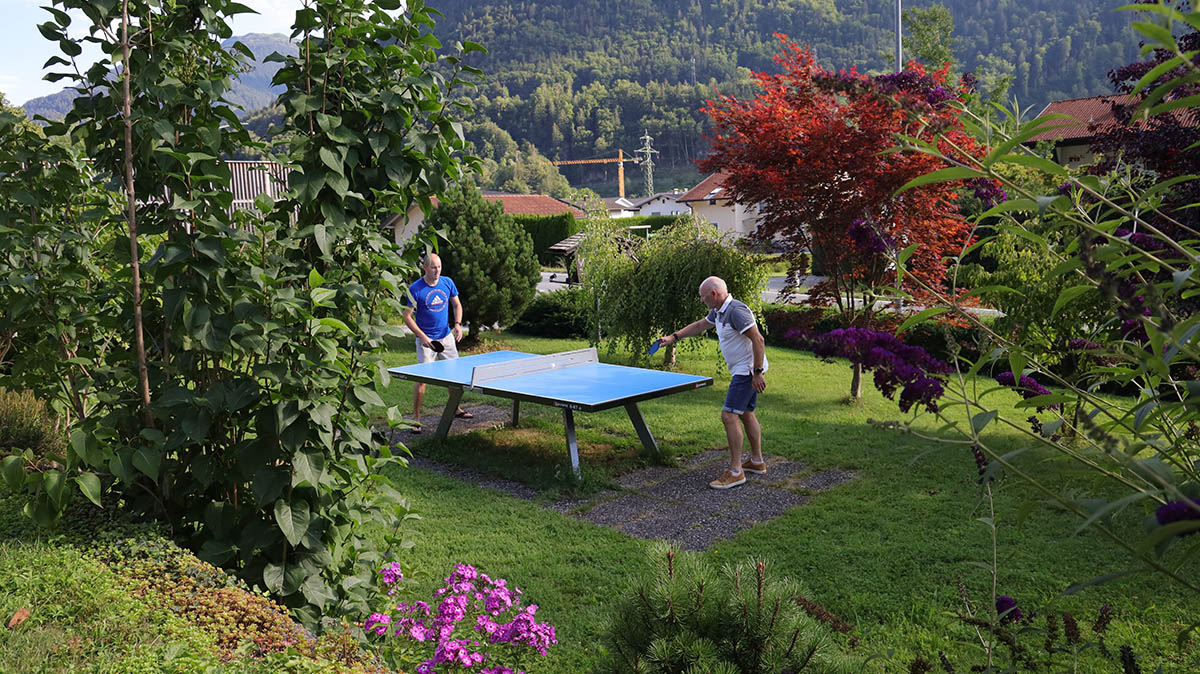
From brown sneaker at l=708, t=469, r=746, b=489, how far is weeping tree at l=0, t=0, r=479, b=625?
3936 millimetres

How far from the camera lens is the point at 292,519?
3252 mm

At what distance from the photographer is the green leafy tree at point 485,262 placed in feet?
49.4

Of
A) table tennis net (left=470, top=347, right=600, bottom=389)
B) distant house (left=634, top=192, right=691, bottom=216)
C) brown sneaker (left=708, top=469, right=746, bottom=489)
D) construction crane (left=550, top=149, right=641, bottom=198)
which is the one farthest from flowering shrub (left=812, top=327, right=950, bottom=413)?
construction crane (left=550, top=149, right=641, bottom=198)

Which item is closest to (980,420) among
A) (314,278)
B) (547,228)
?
(314,278)

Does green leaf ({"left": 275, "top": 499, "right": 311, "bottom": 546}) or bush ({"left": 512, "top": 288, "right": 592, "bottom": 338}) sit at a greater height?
green leaf ({"left": 275, "top": 499, "right": 311, "bottom": 546})

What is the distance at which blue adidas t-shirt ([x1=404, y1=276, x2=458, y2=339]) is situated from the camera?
Answer: 9.31m

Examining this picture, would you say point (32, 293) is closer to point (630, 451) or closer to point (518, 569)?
point (518, 569)

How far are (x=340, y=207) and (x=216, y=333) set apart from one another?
2.29ft

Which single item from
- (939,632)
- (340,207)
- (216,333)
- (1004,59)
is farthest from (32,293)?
(1004,59)

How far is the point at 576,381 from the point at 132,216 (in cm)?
527

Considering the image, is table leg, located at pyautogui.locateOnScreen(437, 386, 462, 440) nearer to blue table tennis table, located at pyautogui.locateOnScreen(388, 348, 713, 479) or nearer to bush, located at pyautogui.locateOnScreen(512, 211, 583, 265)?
blue table tennis table, located at pyautogui.locateOnScreen(388, 348, 713, 479)

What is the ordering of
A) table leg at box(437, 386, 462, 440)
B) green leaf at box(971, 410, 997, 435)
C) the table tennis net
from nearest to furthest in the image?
green leaf at box(971, 410, 997, 435), the table tennis net, table leg at box(437, 386, 462, 440)

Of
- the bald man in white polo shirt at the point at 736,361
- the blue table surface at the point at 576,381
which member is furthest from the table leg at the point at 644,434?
the bald man in white polo shirt at the point at 736,361

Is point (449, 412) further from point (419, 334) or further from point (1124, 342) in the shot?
point (1124, 342)
